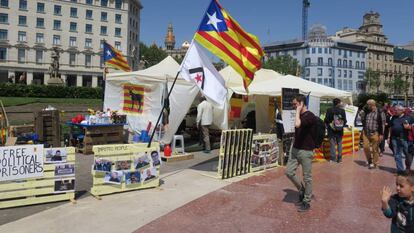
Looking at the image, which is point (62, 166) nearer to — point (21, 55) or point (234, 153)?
point (234, 153)

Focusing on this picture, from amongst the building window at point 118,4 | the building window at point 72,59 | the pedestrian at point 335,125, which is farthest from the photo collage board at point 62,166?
the building window at point 118,4

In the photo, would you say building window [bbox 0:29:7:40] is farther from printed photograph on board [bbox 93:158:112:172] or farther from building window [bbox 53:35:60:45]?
printed photograph on board [bbox 93:158:112:172]

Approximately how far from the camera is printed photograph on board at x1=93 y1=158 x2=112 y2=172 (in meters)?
6.37

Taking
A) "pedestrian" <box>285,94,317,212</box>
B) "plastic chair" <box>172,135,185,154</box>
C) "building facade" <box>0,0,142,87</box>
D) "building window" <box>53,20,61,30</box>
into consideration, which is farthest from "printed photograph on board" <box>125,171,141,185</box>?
"building window" <box>53,20,61,30</box>

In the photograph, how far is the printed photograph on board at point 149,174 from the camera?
6.93m

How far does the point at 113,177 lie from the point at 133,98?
20.1ft

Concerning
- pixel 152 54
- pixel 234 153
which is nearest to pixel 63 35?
pixel 152 54

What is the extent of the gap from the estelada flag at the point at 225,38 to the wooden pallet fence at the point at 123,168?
2641mm

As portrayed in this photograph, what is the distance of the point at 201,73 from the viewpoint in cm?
827

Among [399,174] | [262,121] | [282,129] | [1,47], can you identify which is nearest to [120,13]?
[1,47]

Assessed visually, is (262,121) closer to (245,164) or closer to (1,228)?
(245,164)

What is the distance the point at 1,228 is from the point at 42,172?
3.95ft

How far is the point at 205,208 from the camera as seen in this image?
5.98 metres

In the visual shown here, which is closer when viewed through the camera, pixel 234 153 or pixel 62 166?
pixel 62 166
